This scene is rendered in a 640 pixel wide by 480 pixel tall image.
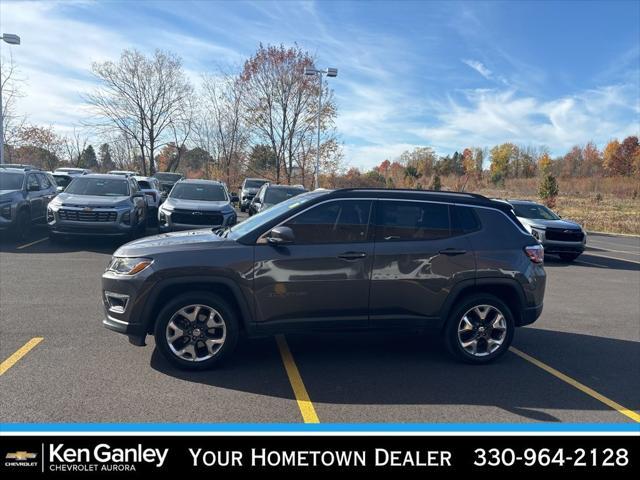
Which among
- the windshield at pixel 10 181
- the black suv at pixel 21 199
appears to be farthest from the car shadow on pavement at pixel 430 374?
the windshield at pixel 10 181

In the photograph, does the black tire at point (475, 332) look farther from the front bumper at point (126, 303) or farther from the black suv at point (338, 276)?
the front bumper at point (126, 303)

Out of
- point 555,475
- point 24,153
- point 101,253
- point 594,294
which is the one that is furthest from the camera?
point 24,153

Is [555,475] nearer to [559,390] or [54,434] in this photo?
[559,390]

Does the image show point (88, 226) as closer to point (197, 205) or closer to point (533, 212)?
point (197, 205)

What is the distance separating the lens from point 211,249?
4574mm

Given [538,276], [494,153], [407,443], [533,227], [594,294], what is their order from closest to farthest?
[407,443] < [538,276] < [594,294] < [533,227] < [494,153]

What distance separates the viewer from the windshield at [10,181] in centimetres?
1184

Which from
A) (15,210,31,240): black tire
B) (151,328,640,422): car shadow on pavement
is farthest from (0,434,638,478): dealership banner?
(15,210,31,240): black tire

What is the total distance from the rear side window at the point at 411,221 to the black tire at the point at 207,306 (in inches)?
66.5

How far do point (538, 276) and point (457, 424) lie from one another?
A: 2210 millimetres

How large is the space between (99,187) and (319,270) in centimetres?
968

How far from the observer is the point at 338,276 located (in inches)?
185

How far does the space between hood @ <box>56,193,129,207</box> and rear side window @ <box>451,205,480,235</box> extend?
881 centimetres

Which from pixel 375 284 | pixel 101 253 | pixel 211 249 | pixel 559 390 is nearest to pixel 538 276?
pixel 559 390
